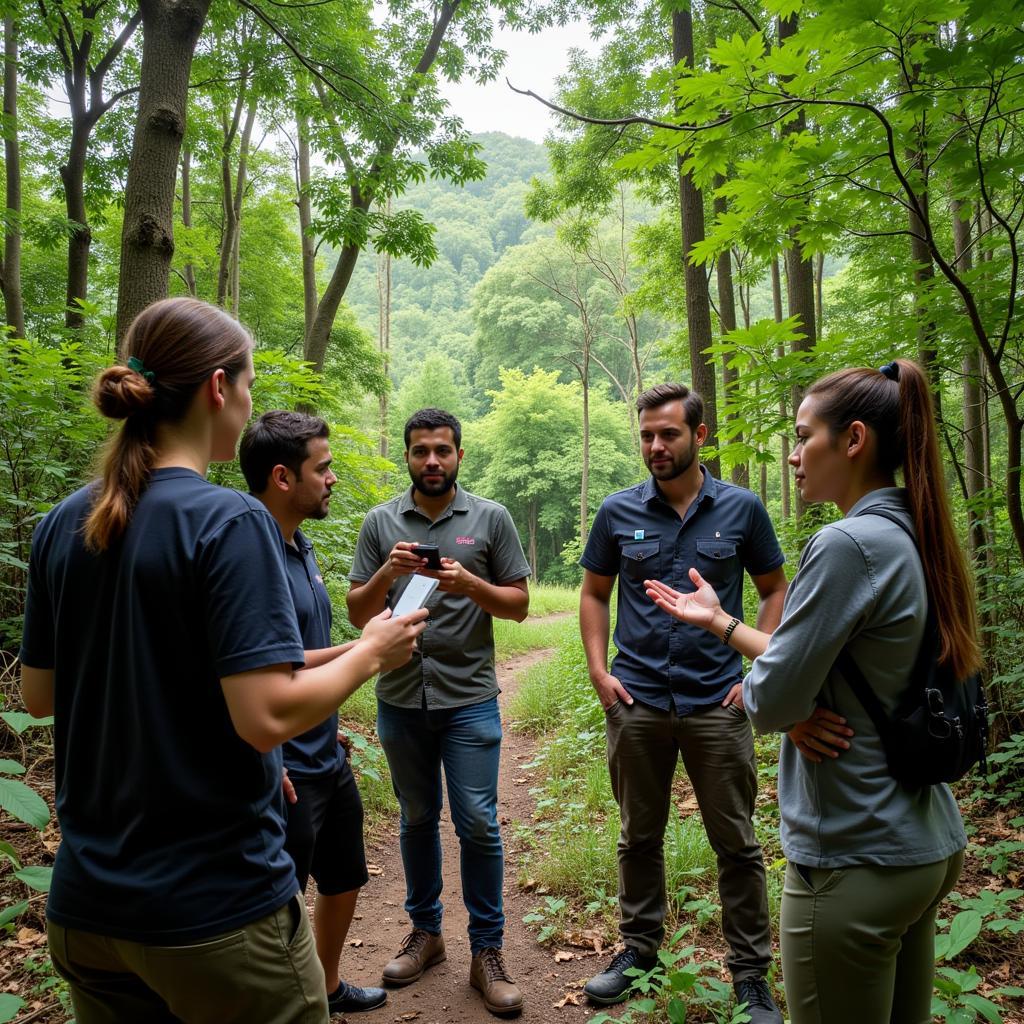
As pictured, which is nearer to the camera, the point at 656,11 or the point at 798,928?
the point at 798,928

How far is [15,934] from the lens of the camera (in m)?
3.06

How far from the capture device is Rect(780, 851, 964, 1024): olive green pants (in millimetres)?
1578

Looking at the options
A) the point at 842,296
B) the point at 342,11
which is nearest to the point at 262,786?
the point at 342,11

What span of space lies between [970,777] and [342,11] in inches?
394

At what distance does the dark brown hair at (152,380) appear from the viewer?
136 centimetres

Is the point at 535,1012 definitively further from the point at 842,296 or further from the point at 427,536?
the point at 842,296

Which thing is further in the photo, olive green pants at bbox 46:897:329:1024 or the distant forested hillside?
the distant forested hillside

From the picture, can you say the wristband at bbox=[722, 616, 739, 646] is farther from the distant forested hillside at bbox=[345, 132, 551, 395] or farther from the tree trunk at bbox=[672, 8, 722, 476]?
the distant forested hillside at bbox=[345, 132, 551, 395]

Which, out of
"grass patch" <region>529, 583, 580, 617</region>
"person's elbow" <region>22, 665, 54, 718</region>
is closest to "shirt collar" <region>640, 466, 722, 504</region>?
"person's elbow" <region>22, 665, 54, 718</region>

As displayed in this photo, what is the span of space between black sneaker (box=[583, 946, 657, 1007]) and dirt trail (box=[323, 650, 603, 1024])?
0.10m

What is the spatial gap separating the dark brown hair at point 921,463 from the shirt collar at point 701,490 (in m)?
1.32

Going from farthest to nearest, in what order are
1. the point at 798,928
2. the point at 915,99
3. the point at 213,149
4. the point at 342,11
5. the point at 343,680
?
1. the point at 213,149
2. the point at 342,11
3. the point at 915,99
4. the point at 798,928
5. the point at 343,680

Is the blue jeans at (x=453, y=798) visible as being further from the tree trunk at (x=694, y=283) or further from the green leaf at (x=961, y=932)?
the tree trunk at (x=694, y=283)

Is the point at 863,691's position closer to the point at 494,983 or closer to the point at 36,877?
the point at 36,877
